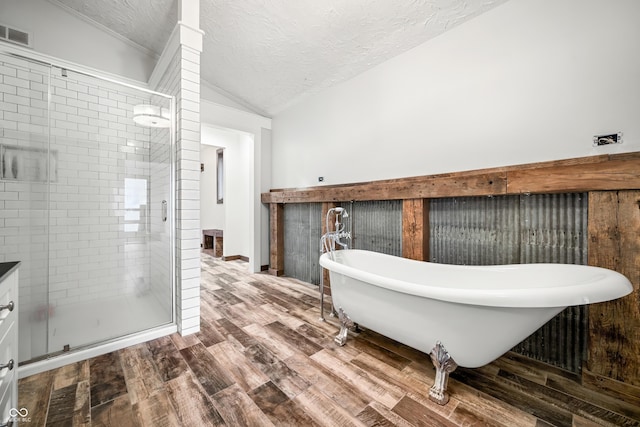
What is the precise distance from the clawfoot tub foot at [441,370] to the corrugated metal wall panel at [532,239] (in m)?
0.79

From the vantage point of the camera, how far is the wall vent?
2305mm

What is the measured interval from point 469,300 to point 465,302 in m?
0.02

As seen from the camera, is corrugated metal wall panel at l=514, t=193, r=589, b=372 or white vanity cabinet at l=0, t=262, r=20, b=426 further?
corrugated metal wall panel at l=514, t=193, r=589, b=372

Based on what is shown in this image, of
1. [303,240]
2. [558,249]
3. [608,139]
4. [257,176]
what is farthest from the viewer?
[257,176]

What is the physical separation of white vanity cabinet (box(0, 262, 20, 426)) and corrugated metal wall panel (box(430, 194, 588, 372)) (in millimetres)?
2445

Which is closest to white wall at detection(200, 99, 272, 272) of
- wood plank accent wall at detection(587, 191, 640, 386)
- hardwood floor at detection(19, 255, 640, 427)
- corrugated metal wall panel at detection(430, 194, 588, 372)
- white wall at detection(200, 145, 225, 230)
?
hardwood floor at detection(19, 255, 640, 427)

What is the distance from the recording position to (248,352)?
1740 mm

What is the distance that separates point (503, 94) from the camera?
1.77 meters

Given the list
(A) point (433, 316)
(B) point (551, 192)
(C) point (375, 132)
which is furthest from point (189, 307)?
(B) point (551, 192)

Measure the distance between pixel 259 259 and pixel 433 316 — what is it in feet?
9.63

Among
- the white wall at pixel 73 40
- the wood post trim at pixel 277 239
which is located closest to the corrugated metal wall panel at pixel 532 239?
the wood post trim at pixel 277 239

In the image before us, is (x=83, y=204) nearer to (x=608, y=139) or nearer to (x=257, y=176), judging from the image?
(x=257, y=176)

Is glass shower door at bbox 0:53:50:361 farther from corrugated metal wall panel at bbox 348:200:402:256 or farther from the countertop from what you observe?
corrugated metal wall panel at bbox 348:200:402:256

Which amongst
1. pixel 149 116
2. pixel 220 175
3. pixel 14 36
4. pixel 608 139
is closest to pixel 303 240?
pixel 149 116
